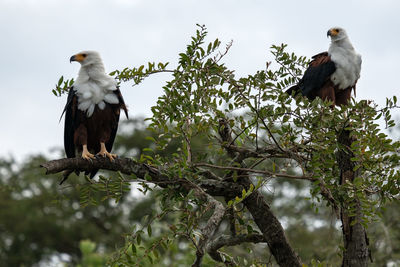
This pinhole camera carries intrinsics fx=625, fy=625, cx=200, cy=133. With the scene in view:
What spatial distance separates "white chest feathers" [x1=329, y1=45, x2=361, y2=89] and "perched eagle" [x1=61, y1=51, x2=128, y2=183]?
2.13m

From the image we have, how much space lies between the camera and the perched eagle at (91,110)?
504 cm

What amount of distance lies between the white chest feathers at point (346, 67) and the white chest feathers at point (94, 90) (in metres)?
2.21

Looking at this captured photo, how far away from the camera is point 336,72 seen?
19.7 ft

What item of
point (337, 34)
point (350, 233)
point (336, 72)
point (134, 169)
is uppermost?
point (337, 34)

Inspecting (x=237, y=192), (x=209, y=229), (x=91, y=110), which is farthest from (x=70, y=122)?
(x=209, y=229)

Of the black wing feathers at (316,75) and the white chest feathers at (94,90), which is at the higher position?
the black wing feathers at (316,75)

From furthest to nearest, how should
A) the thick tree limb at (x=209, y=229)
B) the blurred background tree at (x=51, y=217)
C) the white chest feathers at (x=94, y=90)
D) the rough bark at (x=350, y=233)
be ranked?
the blurred background tree at (x=51, y=217)
the white chest feathers at (x=94, y=90)
the rough bark at (x=350, y=233)
the thick tree limb at (x=209, y=229)

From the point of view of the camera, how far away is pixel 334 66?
6020 mm

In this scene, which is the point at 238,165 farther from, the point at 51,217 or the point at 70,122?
the point at 51,217

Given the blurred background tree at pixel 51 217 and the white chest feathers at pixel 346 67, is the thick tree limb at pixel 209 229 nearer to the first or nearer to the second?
the white chest feathers at pixel 346 67

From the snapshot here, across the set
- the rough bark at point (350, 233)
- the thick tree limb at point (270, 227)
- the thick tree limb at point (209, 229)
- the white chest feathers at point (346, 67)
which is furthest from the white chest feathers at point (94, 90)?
the white chest feathers at point (346, 67)

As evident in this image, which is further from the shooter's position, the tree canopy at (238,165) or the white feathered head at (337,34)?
the white feathered head at (337,34)

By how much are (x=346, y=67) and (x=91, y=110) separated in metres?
2.51

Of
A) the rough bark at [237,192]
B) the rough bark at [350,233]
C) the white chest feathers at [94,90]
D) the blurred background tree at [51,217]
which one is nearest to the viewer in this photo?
the rough bark at [237,192]
